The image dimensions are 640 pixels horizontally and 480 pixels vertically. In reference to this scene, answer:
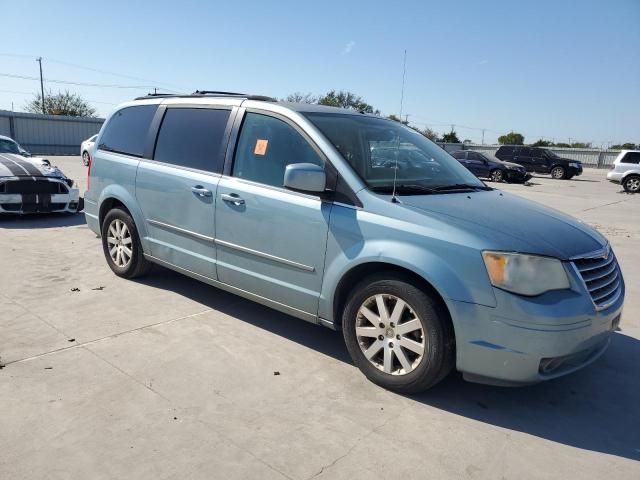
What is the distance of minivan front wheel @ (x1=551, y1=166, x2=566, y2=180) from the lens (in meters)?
28.1

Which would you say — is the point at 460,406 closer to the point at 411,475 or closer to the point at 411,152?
the point at 411,475

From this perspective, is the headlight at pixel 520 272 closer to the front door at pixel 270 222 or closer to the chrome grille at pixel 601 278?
the chrome grille at pixel 601 278

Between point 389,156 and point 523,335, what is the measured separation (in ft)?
5.85

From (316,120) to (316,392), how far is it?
2.01 m

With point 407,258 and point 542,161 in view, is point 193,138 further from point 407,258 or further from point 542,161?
point 542,161

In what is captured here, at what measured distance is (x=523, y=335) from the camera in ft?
9.39

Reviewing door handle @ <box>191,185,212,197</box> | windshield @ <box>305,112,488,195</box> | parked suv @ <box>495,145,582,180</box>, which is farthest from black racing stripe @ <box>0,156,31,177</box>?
parked suv @ <box>495,145,582,180</box>

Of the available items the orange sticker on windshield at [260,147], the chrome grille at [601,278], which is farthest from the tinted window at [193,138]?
the chrome grille at [601,278]

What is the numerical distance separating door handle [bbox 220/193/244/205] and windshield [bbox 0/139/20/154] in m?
7.54

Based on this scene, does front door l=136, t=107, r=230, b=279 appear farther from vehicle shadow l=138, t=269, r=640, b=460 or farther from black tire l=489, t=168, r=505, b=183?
black tire l=489, t=168, r=505, b=183

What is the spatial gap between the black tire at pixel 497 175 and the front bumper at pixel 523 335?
2271 cm

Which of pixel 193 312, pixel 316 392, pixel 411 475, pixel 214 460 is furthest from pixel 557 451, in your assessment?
pixel 193 312

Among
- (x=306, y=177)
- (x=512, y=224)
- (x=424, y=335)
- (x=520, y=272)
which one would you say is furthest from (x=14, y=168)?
(x=520, y=272)

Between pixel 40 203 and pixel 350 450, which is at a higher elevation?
pixel 40 203
